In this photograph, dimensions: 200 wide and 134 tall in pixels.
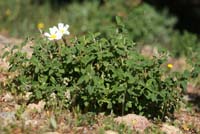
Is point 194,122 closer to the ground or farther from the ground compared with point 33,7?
closer to the ground

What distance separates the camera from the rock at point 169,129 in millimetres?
4689

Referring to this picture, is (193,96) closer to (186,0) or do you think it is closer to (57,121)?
(57,121)

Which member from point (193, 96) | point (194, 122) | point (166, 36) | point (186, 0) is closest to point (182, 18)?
point (186, 0)

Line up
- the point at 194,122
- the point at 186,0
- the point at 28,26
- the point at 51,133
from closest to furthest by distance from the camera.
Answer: the point at 51,133 → the point at 194,122 → the point at 28,26 → the point at 186,0

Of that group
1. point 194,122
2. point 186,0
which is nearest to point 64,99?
point 194,122

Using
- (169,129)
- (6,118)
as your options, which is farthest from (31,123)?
(169,129)

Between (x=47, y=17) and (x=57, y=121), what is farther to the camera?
(x=47, y=17)

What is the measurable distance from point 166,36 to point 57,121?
5610 mm

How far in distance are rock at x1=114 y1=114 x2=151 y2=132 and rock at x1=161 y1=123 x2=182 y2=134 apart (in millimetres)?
141

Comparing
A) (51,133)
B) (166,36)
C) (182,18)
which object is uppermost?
(182,18)

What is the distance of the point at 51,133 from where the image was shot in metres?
4.26

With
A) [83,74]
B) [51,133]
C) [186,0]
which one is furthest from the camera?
[186,0]

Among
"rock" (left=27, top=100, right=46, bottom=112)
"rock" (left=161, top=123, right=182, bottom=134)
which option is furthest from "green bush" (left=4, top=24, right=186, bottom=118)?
"rock" (left=161, top=123, right=182, bottom=134)

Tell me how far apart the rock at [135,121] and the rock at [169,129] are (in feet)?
0.46
